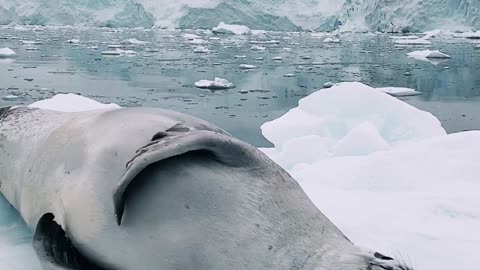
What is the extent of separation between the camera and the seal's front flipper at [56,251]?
1.51 meters

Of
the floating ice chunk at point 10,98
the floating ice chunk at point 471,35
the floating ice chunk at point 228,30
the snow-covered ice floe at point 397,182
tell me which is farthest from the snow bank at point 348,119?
the floating ice chunk at point 228,30

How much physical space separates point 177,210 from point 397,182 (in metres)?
1.67

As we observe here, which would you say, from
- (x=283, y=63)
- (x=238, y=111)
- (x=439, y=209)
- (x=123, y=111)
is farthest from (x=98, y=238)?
(x=283, y=63)

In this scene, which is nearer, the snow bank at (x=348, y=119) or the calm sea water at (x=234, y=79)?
the snow bank at (x=348, y=119)

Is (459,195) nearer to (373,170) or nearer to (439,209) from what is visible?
(439,209)

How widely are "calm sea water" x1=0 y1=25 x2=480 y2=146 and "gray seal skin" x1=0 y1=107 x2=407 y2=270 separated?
415 centimetres

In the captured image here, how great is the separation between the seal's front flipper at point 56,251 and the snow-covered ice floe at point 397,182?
0.85 metres

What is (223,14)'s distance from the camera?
35875mm

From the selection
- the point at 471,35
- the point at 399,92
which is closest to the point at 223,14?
the point at 471,35

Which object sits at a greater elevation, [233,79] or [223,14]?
[233,79]

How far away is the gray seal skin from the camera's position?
132 cm

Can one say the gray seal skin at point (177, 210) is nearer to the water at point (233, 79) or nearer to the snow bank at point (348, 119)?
the snow bank at point (348, 119)

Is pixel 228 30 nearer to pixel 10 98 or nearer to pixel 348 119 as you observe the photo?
pixel 10 98

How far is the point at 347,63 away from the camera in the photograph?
48.7ft
